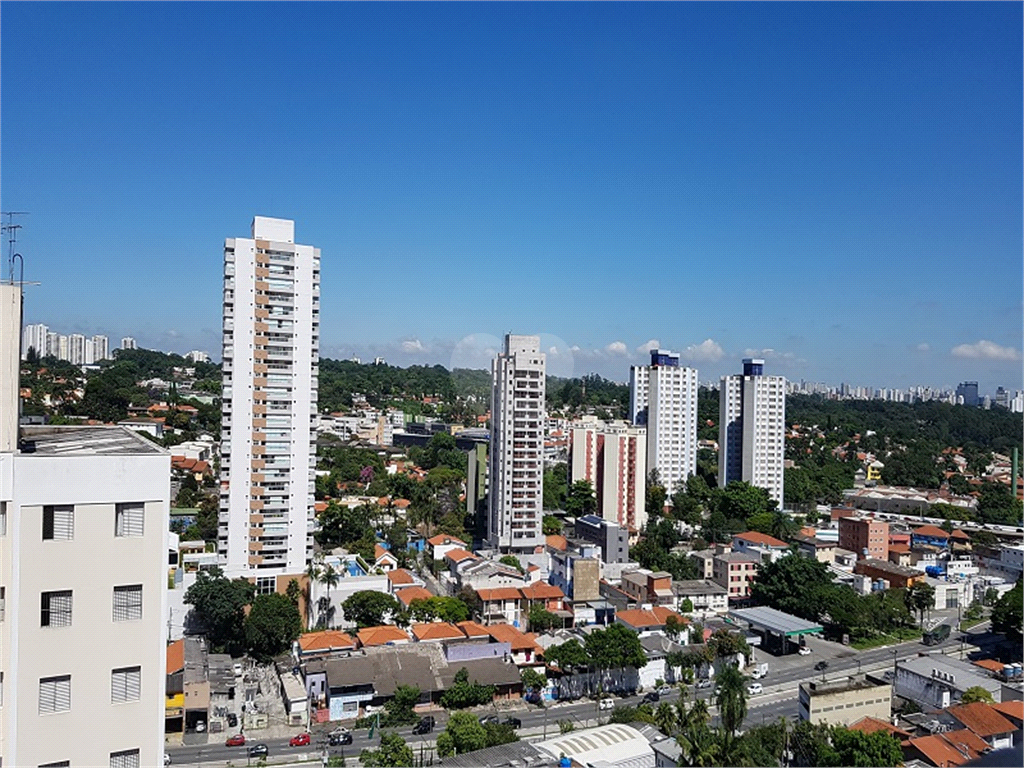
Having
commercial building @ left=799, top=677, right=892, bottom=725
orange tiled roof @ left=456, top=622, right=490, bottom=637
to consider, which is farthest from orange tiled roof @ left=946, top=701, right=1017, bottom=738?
orange tiled roof @ left=456, top=622, right=490, bottom=637

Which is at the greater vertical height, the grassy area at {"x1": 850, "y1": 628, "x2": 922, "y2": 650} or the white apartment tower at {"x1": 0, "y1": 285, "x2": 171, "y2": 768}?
the white apartment tower at {"x1": 0, "y1": 285, "x2": 171, "y2": 768}

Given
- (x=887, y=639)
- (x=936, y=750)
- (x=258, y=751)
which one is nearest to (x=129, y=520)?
(x=258, y=751)

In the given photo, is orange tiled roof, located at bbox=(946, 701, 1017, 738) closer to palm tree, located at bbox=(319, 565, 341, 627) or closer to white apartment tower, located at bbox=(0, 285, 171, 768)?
palm tree, located at bbox=(319, 565, 341, 627)

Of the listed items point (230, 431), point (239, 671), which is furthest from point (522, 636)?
point (230, 431)

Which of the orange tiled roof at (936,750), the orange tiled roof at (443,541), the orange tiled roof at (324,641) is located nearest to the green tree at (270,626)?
the orange tiled roof at (324,641)

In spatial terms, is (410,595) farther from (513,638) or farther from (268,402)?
(268,402)

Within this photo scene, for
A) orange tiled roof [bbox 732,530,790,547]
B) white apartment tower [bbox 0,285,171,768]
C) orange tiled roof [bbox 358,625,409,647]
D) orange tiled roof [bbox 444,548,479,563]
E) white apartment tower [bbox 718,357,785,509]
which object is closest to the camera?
white apartment tower [bbox 0,285,171,768]

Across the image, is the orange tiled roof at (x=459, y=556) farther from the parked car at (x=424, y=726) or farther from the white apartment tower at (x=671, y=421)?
the white apartment tower at (x=671, y=421)

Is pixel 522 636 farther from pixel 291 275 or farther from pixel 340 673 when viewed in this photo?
pixel 291 275
